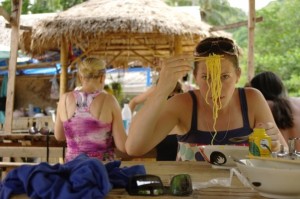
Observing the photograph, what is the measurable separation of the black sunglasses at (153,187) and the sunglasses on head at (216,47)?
1.03 meters

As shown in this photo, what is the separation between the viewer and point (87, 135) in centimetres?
306

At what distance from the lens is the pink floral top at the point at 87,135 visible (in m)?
3.05

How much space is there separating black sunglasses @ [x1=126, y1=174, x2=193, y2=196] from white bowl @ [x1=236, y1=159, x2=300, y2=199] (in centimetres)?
20

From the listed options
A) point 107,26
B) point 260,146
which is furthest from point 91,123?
point 107,26

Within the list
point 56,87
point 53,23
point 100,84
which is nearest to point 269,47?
point 56,87

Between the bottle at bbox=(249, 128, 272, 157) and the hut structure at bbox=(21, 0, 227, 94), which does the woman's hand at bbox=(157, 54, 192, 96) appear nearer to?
the bottle at bbox=(249, 128, 272, 157)

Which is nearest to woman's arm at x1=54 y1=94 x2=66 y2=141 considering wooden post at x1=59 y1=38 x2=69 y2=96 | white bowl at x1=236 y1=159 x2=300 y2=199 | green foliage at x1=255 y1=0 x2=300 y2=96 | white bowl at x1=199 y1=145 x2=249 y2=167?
white bowl at x1=199 y1=145 x2=249 y2=167

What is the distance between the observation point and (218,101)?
2.22 meters

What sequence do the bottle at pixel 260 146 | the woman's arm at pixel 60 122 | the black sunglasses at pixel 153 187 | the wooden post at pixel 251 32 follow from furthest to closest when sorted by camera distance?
the wooden post at pixel 251 32
the woman's arm at pixel 60 122
the bottle at pixel 260 146
the black sunglasses at pixel 153 187

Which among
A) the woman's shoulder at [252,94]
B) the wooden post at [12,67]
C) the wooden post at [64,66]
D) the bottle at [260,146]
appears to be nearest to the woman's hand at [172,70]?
the bottle at [260,146]

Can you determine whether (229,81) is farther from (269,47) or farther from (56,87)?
(269,47)

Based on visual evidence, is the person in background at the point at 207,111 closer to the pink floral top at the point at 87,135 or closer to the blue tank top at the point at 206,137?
the blue tank top at the point at 206,137

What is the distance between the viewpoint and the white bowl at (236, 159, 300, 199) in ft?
4.05

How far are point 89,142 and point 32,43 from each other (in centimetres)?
495
